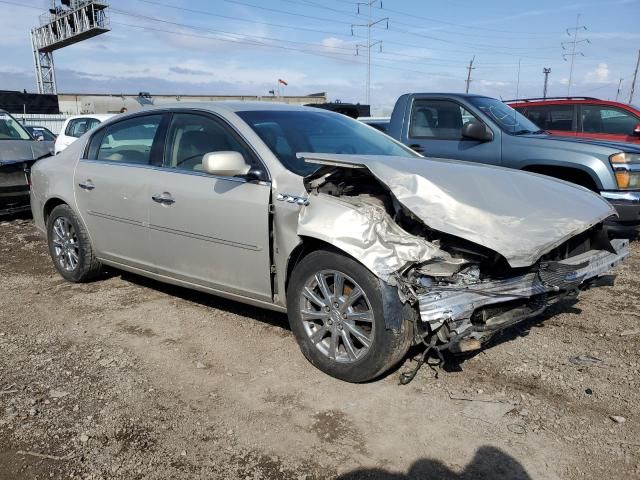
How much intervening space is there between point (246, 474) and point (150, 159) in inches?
110

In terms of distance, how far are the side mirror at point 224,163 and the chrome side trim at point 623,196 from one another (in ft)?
13.9

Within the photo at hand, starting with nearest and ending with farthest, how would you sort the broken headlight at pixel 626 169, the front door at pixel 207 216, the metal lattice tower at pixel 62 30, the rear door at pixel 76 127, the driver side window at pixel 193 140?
the front door at pixel 207 216
the driver side window at pixel 193 140
the broken headlight at pixel 626 169
the rear door at pixel 76 127
the metal lattice tower at pixel 62 30

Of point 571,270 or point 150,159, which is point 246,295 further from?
point 571,270

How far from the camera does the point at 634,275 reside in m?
5.59

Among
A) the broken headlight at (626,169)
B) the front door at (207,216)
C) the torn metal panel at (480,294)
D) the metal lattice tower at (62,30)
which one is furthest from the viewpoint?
the metal lattice tower at (62,30)

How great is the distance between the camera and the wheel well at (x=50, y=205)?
18.0 ft

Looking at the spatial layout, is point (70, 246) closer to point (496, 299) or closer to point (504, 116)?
point (496, 299)

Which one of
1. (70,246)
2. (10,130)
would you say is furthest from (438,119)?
(10,130)

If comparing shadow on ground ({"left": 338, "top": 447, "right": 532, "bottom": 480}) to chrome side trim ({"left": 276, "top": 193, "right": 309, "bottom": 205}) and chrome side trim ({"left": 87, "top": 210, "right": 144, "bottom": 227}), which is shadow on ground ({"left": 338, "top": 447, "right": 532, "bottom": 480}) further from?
chrome side trim ({"left": 87, "top": 210, "right": 144, "bottom": 227})

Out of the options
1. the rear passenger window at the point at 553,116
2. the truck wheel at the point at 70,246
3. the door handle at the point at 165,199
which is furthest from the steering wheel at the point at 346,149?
the rear passenger window at the point at 553,116

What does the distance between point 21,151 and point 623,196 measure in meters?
8.71

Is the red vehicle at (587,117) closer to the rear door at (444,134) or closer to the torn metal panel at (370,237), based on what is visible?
the rear door at (444,134)

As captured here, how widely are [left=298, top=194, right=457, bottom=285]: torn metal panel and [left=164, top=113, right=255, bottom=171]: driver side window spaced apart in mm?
1043

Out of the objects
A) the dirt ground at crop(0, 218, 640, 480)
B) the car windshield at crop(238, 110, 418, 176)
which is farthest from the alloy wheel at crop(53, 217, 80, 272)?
the car windshield at crop(238, 110, 418, 176)
